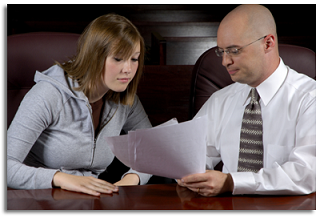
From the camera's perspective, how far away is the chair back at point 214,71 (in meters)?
1.29

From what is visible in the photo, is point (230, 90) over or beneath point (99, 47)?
beneath

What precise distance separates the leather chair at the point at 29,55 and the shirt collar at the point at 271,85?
2.32 feet

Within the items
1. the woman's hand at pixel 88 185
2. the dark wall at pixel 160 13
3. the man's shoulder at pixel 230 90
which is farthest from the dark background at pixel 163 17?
the woman's hand at pixel 88 185

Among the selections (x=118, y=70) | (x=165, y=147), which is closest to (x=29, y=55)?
(x=118, y=70)

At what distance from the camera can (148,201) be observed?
29.0 inches

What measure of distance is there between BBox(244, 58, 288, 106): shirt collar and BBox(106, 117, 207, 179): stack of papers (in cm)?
39

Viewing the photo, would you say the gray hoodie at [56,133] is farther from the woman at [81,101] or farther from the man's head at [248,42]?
the man's head at [248,42]

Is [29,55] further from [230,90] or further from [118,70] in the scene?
[230,90]

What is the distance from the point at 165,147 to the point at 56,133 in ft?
1.75

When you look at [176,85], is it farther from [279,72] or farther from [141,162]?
[141,162]

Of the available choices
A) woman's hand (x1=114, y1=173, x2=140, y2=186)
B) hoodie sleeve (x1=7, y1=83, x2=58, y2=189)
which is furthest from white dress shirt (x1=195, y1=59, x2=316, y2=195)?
hoodie sleeve (x1=7, y1=83, x2=58, y2=189)

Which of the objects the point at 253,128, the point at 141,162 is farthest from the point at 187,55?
the point at 141,162

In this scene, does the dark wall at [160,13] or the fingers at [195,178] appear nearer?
the fingers at [195,178]

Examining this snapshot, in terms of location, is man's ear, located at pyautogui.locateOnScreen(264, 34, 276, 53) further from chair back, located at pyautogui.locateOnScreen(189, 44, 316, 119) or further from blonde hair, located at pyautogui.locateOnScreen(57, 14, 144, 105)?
blonde hair, located at pyautogui.locateOnScreen(57, 14, 144, 105)
